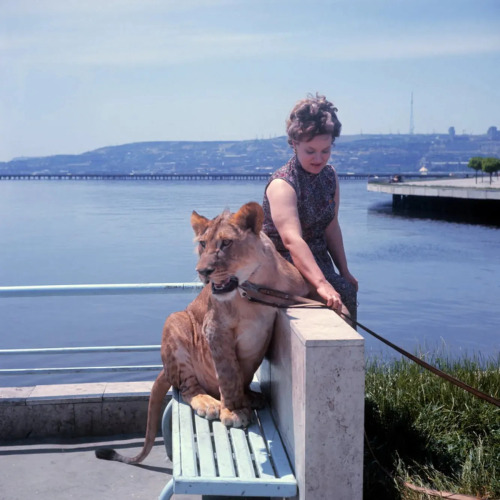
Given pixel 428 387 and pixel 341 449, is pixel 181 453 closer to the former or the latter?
pixel 341 449

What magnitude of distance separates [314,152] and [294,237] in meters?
0.57

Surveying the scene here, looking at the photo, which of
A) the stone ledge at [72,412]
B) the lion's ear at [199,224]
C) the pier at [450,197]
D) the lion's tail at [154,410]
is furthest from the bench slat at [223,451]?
the pier at [450,197]

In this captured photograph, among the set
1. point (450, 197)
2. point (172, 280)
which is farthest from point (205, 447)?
point (450, 197)

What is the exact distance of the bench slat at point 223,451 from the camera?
3.49 m

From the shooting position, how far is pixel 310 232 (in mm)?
4613

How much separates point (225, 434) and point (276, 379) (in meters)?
0.43

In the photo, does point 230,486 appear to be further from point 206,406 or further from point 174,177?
point 174,177

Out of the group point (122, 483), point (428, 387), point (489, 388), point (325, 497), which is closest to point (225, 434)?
point (325, 497)

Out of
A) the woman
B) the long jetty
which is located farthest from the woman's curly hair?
the long jetty

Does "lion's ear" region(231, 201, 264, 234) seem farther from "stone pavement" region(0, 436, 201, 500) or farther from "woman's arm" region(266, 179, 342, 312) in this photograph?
"stone pavement" region(0, 436, 201, 500)

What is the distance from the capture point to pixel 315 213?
4547 millimetres

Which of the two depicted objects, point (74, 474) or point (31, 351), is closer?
point (74, 474)

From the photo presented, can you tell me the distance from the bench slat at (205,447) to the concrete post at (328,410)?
0.41 m

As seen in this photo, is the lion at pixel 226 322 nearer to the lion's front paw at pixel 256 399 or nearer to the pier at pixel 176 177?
A: the lion's front paw at pixel 256 399
